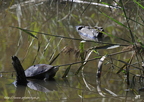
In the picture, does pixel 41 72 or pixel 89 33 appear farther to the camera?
pixel 89 33

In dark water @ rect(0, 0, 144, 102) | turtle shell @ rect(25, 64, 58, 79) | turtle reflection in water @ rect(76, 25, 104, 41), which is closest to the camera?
dark water @ rect(0, 0, 144, 102)

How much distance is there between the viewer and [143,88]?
2789mm

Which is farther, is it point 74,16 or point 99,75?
point 74,16

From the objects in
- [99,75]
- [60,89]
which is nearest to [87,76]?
[99,75]

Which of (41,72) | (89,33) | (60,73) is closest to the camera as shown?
(41,72)

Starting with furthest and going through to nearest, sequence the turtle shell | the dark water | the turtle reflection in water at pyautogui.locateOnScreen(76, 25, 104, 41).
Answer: the turtle reflection in water at pyautogui.locateOnScreen(76, 25, 104, 41)
the turtle shell
the dark water

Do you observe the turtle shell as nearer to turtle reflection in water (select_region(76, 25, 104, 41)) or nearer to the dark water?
the dark water

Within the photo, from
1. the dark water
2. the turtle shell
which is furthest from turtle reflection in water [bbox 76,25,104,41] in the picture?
the turtle shell

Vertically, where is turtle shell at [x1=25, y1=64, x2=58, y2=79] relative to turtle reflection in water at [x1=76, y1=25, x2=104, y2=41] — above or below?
below

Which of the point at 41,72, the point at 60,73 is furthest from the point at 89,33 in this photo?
the point at 41,72

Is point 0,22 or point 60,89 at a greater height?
point 0,22

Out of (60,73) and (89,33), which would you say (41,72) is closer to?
(60,73)

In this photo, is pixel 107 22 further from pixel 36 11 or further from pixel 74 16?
pixel 36 11

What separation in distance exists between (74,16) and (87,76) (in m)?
3.56
